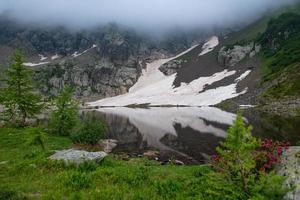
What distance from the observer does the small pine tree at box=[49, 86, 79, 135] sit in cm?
4331

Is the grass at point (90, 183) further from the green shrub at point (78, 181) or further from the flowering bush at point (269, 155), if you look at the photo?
the flowering bush at point (269, 155)

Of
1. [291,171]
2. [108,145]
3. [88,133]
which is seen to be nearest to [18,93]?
[88,133]

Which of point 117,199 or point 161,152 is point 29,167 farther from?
point 161,152

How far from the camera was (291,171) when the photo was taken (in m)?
13.2

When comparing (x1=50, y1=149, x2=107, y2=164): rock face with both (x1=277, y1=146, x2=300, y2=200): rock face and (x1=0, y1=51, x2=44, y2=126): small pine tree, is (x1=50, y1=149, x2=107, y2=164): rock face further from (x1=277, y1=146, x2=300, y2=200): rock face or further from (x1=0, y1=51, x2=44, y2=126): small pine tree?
(x1=0, y1=51, x2=44, y2=126): small pine tree

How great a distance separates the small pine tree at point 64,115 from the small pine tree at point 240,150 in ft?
110

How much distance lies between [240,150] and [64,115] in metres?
34.7

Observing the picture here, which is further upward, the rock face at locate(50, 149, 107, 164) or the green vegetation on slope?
the green vegetation on slope

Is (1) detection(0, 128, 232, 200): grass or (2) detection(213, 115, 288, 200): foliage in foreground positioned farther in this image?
(1) detection(0, 128, 232, 200): grass

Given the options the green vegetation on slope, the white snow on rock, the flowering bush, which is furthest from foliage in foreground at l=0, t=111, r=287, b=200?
the white snow on rock

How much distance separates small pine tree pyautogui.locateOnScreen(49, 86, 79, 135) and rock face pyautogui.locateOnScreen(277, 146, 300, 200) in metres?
31.9

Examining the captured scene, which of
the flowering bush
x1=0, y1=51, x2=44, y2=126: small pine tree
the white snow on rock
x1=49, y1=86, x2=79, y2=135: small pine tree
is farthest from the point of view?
the white snow on rock

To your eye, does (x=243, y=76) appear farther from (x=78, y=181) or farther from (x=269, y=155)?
(x=78, y=181)

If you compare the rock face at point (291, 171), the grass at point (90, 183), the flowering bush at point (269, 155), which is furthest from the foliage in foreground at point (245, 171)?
the flowering bush at point (269, 155)
